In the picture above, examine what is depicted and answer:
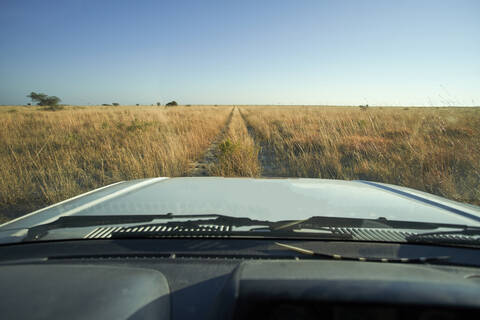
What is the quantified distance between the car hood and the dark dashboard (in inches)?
11.0

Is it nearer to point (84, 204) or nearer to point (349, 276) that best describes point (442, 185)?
point (349, 276)

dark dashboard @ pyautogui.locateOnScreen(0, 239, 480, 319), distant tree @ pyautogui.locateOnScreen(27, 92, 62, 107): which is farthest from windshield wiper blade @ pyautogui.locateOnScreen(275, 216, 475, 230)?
distant tree @ pyautogui.locateOnScreen(27, 92, 62, 107)

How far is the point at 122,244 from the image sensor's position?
115 cm

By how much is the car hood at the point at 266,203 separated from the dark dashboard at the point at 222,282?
28 centimetres

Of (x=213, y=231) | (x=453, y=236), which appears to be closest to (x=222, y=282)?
(x=213, y=231)

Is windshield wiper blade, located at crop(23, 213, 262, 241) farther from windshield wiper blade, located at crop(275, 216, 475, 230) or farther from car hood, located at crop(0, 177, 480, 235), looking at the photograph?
windshield wiper blade, located at crop(275, 216, 475, 230)

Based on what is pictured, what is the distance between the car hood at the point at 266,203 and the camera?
138 cm

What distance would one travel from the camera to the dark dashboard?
594mm

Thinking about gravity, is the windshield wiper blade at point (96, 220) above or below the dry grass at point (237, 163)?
above

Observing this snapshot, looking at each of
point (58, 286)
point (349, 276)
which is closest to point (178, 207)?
point (58, 286)

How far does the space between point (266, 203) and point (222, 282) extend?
0.79 m

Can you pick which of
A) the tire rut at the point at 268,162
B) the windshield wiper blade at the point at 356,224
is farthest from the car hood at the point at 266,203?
the tire rut at the point at 268,162

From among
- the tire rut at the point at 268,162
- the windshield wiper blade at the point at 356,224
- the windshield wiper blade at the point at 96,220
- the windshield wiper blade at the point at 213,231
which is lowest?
the tire rut at the point at 268,162

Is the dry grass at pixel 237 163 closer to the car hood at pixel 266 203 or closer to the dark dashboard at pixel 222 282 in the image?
the car hood at pixel 266 203
